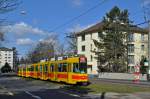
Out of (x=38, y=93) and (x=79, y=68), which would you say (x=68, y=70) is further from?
(x=38, y=93)

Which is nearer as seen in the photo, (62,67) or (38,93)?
(38,93)

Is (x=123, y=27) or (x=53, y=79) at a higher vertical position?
(x=123, y=27)

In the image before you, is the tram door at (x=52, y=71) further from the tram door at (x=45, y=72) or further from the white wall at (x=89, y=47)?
the white wall at (x=89, y=47)

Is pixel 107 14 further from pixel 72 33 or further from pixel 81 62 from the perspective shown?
pixel 81 62

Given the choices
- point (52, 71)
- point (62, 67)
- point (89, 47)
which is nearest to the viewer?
point (62, 67)

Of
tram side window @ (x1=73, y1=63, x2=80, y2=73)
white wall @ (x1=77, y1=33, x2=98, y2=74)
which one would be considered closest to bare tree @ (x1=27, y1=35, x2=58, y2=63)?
white wall @ (x1=77, y1=33, x2=98, y2=74)

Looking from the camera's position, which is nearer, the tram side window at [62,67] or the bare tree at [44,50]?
the tram side window at [62,67]

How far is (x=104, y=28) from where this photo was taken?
98125 millimetres

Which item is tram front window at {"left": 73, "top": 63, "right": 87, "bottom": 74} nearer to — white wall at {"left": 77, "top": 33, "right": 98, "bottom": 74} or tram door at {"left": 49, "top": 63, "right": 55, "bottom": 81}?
tram door at {"left": 49, "top": 63, "right": 55, "bottom": 81}

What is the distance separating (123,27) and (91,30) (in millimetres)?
17450

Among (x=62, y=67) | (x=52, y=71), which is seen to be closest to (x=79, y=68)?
(x=62, y=67)

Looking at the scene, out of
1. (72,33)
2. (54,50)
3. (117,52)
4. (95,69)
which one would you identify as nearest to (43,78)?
(117,52)

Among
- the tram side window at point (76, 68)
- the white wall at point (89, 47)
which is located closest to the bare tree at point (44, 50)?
the white wall at point (89, 47)

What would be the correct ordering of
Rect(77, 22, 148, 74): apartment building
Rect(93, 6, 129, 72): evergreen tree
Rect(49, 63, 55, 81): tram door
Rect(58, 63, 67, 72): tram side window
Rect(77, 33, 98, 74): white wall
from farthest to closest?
Rect(77, 33, 98, 74): white wall → Rect(77, 22, 148, 74): apartment building → Rect(93, 6, 129, 72): evergreen tree → Rect(49, 63, 55, 81): tram door → Rect(58, 63, 67, 72): tram side window
